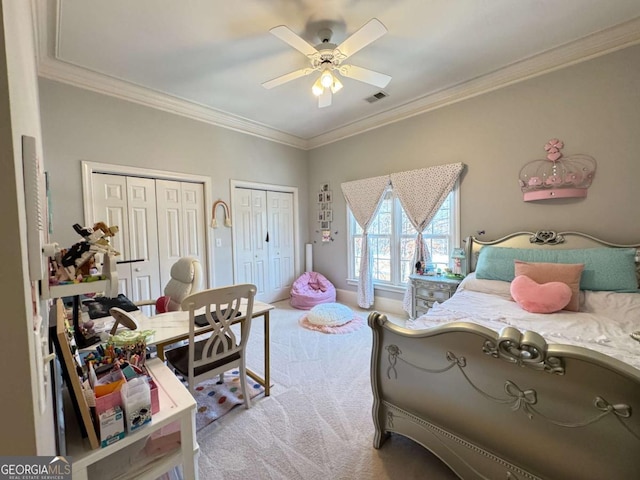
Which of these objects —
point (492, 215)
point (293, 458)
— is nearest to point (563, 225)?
point (492, 215)

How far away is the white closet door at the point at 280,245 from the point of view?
14.9ft

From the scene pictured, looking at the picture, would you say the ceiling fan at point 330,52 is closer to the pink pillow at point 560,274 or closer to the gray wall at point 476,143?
the gray wall at point 476,143

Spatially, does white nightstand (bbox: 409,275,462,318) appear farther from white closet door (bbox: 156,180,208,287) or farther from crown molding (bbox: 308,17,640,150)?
white closet door (bbox: 156,180,208,287)

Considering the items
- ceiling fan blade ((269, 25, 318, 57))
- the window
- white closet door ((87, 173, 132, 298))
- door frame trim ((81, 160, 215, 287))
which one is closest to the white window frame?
the window

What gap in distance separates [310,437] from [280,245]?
330 centimetres

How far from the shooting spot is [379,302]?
4.13 meters

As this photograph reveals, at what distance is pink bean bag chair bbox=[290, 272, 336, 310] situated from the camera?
4.27m

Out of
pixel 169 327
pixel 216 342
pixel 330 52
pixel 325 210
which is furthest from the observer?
pixel 325 210

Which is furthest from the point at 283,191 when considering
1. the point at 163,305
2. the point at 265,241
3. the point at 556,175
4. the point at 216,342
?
the point at 556,175

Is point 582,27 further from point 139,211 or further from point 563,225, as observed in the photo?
point 139,211

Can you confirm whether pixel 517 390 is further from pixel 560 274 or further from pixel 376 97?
pixel 376 97

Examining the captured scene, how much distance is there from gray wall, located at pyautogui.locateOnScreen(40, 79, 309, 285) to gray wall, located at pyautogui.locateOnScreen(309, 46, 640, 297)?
214 cm

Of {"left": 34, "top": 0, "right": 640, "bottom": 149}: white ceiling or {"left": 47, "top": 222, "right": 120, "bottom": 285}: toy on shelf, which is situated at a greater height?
{"left": 34, "top": 0, "right": 640, "bottom": 149}: white ceiling

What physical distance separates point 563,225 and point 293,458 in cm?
310
